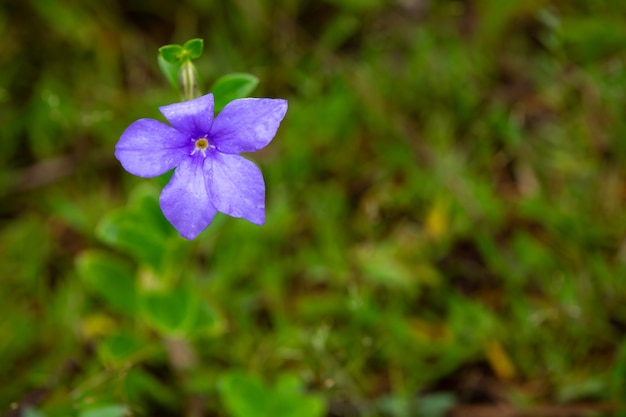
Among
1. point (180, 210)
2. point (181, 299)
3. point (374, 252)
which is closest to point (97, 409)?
point (181, 299)

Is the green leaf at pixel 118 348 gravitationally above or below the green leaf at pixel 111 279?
below

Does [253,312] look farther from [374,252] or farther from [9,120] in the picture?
[9,120]

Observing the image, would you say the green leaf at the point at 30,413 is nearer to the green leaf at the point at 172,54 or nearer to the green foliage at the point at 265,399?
the green foliage at the point at 265,399

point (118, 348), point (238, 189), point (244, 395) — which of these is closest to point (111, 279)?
point (118, 348)

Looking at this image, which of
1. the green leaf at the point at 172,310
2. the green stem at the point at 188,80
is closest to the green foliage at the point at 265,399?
the green leaf at the point at 172,310

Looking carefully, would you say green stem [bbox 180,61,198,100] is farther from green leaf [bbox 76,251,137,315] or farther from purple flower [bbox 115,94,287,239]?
green leaf [bbox 76,251,137,315]

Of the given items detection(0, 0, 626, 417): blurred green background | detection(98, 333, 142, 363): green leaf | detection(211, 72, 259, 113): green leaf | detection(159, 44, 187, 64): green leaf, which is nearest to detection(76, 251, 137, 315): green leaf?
detection(0, 0, 626, 417): blurred green background
